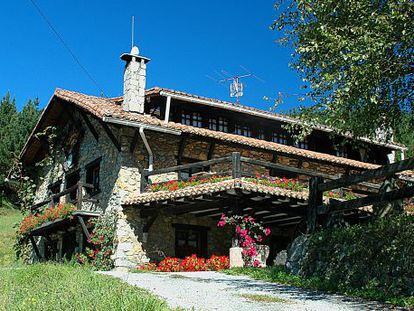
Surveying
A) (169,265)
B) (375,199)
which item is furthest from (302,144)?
(375,199)

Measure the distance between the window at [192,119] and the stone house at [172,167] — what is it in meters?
0.04

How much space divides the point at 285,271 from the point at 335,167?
11318 millimetres

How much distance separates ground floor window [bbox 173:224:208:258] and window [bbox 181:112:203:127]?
405 centimetres

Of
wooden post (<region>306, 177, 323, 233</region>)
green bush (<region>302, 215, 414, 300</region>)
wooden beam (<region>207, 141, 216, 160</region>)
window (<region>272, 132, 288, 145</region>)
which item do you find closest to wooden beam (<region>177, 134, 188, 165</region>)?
wooden beam (<region>207, 141, 216, 160</region>)

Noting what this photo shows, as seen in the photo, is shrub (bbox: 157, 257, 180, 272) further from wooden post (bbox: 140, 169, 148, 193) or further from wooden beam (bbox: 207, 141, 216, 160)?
wooden beam (bbox: 207, 141, 216, 160)

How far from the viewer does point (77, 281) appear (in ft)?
30.1

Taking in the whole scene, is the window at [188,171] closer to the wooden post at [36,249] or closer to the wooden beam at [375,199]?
the wooden beam at [375,199]

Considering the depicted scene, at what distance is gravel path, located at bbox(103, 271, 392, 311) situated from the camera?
8.36m

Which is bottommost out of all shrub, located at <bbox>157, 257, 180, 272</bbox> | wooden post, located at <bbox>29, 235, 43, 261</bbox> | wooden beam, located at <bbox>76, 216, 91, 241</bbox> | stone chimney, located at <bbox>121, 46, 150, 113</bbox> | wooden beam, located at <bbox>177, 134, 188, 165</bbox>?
shrub, located at <bbox>157, 257, 180, 272</bbox>

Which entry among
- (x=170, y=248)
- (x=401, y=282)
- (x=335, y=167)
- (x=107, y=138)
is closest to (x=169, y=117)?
(x=107, y=138)

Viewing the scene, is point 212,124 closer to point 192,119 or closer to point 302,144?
point 192,119

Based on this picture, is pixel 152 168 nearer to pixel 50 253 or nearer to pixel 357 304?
pixel 50 253

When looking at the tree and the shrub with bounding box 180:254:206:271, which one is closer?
the tree

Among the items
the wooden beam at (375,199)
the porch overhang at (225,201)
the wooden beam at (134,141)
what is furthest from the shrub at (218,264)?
the wooden beam at (375,199)
